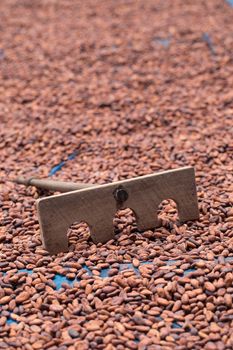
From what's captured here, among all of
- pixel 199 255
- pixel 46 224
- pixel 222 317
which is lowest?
pixel 222 317

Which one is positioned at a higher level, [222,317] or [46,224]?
[46,224]

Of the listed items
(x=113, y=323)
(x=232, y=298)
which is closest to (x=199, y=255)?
(x=232, y=298)

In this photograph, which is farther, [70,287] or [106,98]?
[106,98]

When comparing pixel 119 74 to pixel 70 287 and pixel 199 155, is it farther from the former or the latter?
pixel 70 287

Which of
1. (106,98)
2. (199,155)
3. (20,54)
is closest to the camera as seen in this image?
(199,155)

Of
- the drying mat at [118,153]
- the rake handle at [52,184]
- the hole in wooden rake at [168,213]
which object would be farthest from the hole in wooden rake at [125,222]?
the rake handle at [52,184]

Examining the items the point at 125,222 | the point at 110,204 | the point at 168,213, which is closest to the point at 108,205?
the point at 110,204

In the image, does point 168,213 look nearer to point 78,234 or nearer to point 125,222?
point 125,222
